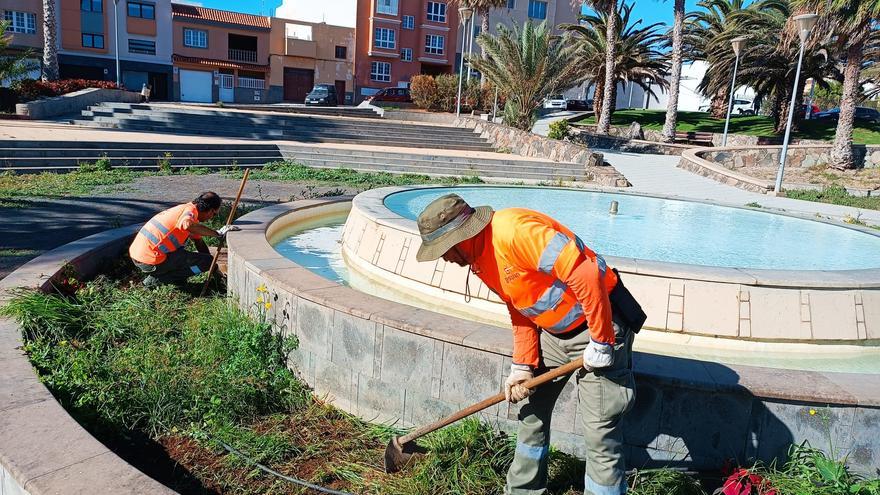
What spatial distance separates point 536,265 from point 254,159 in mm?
15148

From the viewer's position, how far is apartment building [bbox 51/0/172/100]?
4050 cm

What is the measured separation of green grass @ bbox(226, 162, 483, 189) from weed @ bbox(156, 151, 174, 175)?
1241mm

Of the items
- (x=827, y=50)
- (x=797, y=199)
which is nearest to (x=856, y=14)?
(x=797, y=199)

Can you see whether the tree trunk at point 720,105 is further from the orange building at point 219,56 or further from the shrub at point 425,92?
the orange building at point 219,56

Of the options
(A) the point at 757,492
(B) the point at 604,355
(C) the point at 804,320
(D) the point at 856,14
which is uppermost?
(D) the point at 856,14

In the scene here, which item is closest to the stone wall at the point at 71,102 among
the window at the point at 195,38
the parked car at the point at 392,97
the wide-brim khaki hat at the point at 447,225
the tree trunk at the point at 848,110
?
the parked car at the point at 392,97

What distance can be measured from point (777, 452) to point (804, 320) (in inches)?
78.7

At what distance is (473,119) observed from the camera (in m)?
28.5

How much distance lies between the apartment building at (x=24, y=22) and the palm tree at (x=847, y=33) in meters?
41.0

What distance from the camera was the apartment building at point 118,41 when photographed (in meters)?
40.5

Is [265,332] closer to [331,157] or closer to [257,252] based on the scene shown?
[257,252]

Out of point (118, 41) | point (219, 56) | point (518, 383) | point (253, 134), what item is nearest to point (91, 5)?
point (118, 41)

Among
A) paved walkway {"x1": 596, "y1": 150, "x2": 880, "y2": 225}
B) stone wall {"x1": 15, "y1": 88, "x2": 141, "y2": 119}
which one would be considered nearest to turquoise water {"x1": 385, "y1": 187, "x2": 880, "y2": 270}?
paved walkway {"x1": 596, "y1": 150, "x2": 880, "y2": 225}

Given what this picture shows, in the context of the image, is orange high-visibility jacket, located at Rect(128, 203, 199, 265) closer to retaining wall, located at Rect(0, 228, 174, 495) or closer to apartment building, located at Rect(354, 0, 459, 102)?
retaining wall, located at Rect(0, 228, 174, 495)
